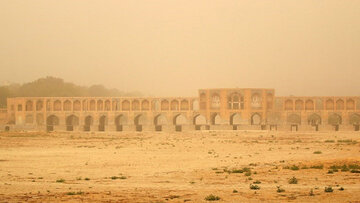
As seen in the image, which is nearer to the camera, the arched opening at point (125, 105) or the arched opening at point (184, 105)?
the arched opening at point (184, 105)

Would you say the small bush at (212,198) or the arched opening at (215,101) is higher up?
the arched opening at (215,101)

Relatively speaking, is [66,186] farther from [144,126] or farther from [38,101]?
[38,101]

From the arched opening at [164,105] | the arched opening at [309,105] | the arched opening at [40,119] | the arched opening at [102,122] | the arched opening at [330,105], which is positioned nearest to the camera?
the arched opening at [330,105]

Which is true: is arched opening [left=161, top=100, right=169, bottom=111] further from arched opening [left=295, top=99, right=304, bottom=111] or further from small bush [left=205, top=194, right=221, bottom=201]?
small bush [left=205, top=194, right=221, bottom=201]

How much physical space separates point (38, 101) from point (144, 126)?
53.2 feet

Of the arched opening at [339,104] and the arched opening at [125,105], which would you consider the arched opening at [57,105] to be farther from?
the arched opening at [339,104]

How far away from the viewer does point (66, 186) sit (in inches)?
603

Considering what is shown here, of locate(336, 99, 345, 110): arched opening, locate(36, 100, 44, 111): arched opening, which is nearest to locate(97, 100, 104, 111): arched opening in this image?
locate(36, 100, 44, 111): arched opening

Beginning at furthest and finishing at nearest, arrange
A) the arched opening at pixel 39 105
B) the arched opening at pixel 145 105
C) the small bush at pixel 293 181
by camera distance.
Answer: the arched opening at pixel 39 105 < the arched opening at pixel 145 105 < the small bush at pixel 293 181

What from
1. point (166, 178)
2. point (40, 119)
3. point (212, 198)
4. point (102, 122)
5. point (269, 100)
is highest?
point (269, 100)

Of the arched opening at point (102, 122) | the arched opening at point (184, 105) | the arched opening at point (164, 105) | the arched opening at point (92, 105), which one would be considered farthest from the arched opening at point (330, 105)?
the arched opening at point (92, 105)

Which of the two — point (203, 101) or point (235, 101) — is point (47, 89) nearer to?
point (203, 101)

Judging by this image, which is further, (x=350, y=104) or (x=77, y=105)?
(x=77, y=105)

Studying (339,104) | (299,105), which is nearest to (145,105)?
(299,105)
